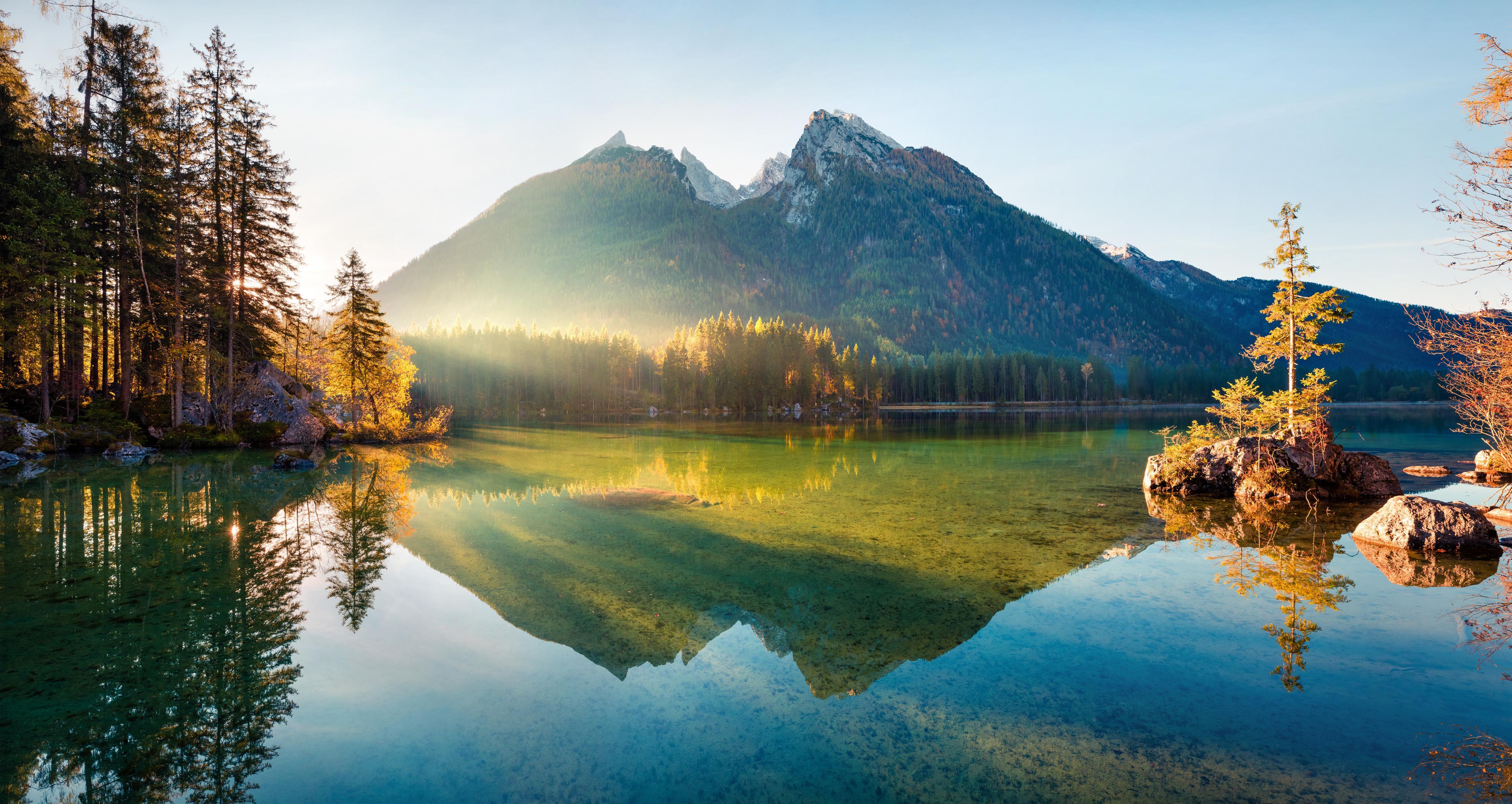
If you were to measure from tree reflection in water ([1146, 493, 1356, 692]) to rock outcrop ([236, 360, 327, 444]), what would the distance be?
42643mm

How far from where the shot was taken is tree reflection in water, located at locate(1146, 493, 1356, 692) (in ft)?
24.5

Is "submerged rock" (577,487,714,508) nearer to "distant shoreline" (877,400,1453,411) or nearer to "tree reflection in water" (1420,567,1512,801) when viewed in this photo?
"tree reflection in water" (1420,567,1512,801)

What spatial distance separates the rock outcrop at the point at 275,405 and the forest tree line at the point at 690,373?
50759 millimetres

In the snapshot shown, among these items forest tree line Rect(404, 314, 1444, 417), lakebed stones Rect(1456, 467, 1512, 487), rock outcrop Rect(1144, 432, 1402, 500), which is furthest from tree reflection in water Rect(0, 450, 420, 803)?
forest tree line Rect(404, 314, 1444, 417)

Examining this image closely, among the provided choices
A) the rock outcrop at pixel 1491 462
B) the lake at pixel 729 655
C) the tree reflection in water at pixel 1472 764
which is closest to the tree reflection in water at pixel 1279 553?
the lake at pixel 729 655

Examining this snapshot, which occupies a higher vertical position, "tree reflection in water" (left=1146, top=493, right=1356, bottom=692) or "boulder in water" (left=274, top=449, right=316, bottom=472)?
"boulder in water" (left=274, top=449, right=316, bottom=472)

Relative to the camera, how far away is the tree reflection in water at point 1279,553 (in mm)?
7457

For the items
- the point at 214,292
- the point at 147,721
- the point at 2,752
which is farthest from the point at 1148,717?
the point at 214,292

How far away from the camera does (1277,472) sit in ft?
52.5

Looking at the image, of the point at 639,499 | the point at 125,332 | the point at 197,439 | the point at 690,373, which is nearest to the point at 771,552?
the point at 639,499

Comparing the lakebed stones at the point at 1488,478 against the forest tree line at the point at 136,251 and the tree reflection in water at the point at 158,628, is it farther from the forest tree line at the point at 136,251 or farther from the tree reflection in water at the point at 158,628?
the forest tree line at the point at 136,251

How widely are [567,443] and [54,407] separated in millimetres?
24621

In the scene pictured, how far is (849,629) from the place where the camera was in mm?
7527

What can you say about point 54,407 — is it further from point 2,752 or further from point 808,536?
point 808,536
